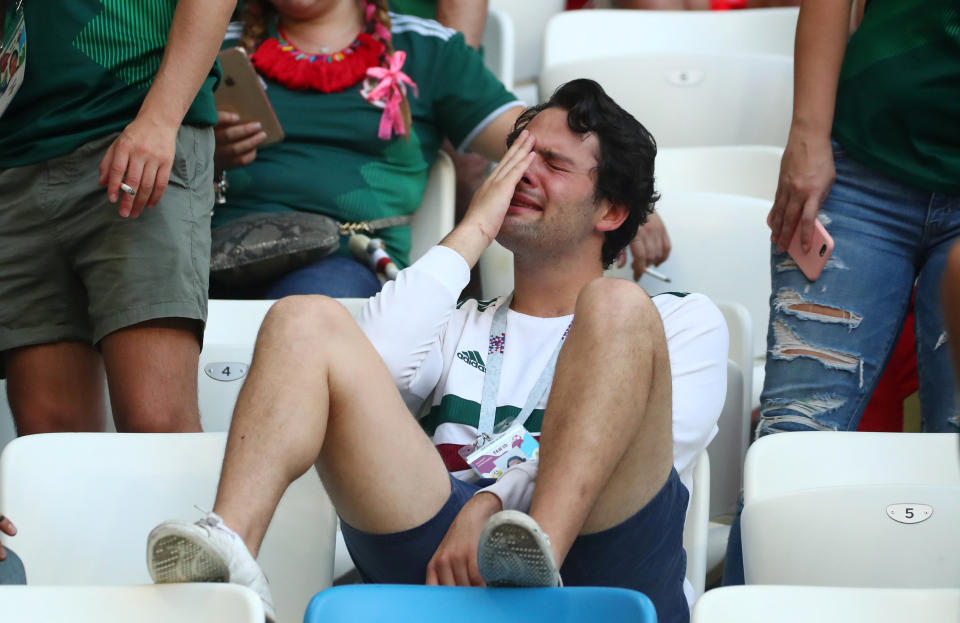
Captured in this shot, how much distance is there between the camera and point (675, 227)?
254cm

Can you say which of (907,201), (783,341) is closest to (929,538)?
(783,341)

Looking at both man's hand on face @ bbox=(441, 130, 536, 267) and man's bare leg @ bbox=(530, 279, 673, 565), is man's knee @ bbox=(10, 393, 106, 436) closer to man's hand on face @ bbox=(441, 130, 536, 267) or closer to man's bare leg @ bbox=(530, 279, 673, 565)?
man's hand on face @ bbox=(441, 130, 536, 267)

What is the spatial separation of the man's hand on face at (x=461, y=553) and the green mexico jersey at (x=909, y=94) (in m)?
0.88

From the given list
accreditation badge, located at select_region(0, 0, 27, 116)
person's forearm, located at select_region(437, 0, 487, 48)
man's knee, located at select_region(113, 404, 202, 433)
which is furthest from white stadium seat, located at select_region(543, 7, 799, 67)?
man's knee, located at select_region(113, 404, 202, 433)

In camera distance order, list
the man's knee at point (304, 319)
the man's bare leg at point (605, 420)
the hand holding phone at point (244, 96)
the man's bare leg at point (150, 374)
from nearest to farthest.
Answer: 1. the man's bare leg at point (605, 420)
2. the man's knee at point (304, 319)
3. the man's bare leg at point (150, 374)
4. the hand holding phone at point (244, 96)

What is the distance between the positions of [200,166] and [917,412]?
4.78 ft

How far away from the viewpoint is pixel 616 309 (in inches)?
58.1

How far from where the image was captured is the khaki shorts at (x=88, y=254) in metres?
1.73

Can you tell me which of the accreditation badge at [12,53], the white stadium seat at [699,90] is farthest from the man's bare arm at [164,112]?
the white stadium seat at [699,90]

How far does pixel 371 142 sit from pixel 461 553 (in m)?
1.42

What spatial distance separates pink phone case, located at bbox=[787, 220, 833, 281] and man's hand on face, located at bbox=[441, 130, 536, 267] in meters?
0.45

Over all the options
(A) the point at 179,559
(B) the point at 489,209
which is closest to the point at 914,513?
(B) the point at 489,209

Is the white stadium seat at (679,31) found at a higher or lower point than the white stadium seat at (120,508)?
higher

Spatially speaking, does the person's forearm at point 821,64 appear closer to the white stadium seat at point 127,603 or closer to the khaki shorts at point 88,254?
the khaki shorts at point 88,254
